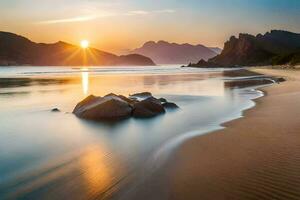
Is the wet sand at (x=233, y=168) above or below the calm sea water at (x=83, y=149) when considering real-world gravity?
above

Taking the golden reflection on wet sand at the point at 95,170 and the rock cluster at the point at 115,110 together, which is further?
the rock cluster at the point at 115,110

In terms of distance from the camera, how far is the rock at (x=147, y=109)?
62.4 feet

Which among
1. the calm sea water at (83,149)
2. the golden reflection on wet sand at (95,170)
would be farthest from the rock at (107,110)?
the golden reflection on wet sand at (95,170)

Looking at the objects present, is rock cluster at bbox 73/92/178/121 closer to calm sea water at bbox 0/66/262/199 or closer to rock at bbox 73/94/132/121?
rock at bbox 73/94/132/121

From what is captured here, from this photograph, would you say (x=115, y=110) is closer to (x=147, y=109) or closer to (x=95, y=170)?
(x=147, y=109)

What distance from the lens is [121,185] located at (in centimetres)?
792

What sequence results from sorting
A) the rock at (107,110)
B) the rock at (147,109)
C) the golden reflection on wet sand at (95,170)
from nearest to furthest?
1. the golden reflection on wet sand at (95,170)
2. the rock at (107,110)
3. the rock at (147,109)

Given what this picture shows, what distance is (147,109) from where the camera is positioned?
64.2ft

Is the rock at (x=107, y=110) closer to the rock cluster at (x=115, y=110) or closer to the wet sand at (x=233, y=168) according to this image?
the rock cluster at (x=115, y=110)

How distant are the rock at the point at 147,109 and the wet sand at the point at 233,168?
6027 mm

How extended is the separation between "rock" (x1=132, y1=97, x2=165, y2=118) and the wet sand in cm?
603

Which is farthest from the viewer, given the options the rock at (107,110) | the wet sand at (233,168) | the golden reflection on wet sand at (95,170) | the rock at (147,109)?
the rock at (147,109)

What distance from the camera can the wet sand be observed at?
7.19 m

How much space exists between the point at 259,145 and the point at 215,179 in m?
3.81
